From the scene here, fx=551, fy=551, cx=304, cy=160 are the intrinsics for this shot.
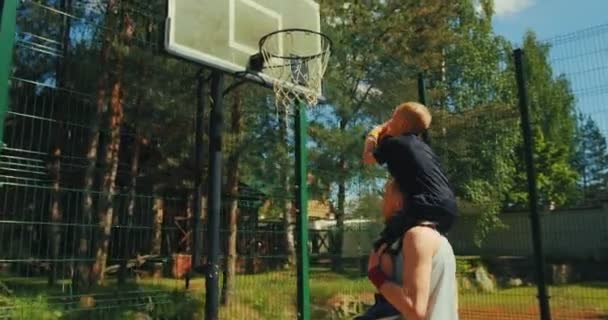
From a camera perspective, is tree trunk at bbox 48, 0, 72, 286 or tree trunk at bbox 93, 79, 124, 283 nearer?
tree trunk at bbox 48, 0, 72, 286

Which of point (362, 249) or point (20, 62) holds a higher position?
point (20, 62)

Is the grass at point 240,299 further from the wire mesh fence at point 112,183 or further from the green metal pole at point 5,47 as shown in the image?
the green metal pole at point 5,47

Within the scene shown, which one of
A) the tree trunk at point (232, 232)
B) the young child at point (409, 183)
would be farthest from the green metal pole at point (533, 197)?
the young child at point (409, 183)

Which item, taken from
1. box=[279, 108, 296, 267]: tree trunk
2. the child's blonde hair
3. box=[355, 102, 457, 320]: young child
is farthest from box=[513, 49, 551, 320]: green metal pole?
the child's blonde hair

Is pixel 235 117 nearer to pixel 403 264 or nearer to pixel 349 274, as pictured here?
pixel 349 274

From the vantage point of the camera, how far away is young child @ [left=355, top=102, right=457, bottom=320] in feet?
7.58

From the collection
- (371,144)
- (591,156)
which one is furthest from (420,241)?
(591,156)

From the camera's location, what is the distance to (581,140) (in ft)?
23.9

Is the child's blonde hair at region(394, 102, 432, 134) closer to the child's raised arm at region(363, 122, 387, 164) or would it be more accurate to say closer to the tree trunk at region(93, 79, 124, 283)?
the child's raised arm at region(363, 122, 387, 164)

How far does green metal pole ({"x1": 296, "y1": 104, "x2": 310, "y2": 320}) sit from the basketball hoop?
196 millimetres

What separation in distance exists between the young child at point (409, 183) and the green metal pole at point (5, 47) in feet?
8.61

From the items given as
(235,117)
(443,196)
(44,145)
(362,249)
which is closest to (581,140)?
(362,249)

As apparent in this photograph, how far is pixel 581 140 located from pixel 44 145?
643 centimetres

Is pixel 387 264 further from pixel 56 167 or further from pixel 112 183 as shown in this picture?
pixel 112 183
